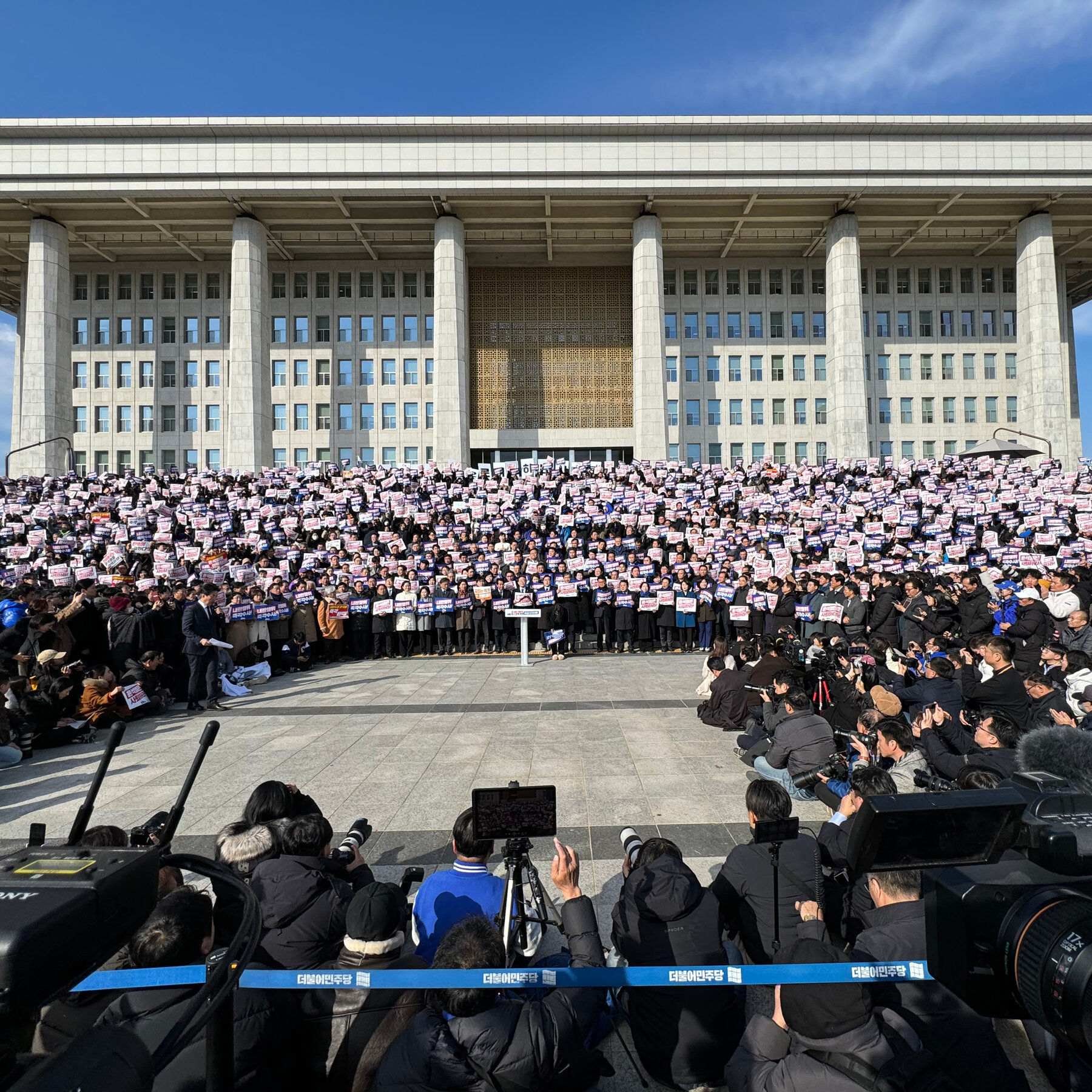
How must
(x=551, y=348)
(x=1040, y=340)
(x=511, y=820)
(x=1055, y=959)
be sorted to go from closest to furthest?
1. (x=1055, y=959)
2. (x=511, y=820)
3. (x=1040, y=340)
4. (x=551, y=348)

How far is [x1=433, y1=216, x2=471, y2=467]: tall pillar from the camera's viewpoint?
40750mm

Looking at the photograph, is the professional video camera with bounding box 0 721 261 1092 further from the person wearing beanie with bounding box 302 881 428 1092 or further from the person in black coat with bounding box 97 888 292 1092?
the person wearing beanie with bounding box 302 881 428 1092

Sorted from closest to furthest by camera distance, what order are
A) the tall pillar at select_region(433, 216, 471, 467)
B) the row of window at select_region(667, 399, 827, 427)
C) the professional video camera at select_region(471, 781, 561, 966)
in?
the professional video camera at select_region(471, 781, 561, 966)
the tall pillar at select_region(433, 216, 471, 467)
the row of window at select_region(667, 399, 827, 427)

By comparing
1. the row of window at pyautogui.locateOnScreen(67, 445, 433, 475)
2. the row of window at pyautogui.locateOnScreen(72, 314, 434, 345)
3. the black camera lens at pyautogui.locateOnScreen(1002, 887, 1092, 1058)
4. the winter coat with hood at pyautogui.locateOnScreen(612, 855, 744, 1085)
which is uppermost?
the row of window at pyautogui.locateOnScreen(72, 314, 434, 345)

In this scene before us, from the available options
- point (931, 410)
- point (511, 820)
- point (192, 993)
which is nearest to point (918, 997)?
point (511, 820)

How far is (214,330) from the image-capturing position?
157 feet

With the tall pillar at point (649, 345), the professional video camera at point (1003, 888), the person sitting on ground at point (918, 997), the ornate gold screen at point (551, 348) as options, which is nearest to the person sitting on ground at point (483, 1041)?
the person sitting on ground at point (918, 997)

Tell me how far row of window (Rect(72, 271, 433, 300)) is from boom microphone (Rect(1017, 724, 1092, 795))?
50.2 meters

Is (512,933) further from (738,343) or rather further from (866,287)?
(866,287)

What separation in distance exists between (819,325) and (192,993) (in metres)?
53.7

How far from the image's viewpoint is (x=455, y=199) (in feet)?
134

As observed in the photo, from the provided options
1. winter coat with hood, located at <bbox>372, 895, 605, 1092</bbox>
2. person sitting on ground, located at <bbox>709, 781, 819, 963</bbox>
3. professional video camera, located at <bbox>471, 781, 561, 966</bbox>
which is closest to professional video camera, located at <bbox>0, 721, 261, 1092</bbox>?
winter coat with hood, located at <bbox>372, 895, 605, 1092</bbox>

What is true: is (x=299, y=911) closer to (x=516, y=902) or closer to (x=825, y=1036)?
(x=516, y=902)

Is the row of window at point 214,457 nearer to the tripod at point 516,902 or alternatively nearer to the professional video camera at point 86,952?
the tripod at point 516,902
